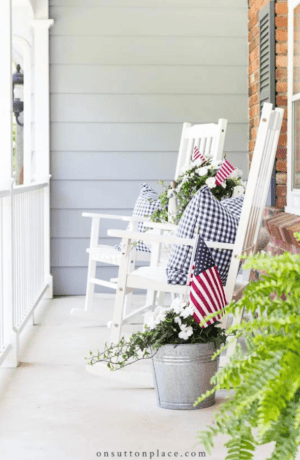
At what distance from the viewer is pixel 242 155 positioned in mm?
5508

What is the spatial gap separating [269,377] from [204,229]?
2.33 m

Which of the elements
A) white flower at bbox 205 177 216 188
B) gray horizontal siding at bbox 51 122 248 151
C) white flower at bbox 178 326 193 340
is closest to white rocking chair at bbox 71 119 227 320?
white flower at bbox 205 177 216 188

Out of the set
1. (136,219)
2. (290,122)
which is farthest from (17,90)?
(290,122)

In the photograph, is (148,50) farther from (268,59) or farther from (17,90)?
(17,90)

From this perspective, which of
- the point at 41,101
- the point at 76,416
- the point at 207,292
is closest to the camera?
the point at 207,292

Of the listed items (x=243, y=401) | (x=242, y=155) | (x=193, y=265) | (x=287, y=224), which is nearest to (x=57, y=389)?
(x=193, y=265)

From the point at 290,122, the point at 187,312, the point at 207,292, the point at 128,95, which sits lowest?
the point at 187,312

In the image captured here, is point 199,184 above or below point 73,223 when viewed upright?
above

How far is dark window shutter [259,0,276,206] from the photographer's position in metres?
3.97

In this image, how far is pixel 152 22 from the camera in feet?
17.9

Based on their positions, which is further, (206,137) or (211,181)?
(206,137)

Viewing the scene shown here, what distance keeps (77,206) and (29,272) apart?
3.78 feet

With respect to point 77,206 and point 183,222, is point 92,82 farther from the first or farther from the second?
point 183,222

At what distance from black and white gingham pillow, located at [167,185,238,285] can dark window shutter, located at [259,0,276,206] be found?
2.97 feet
